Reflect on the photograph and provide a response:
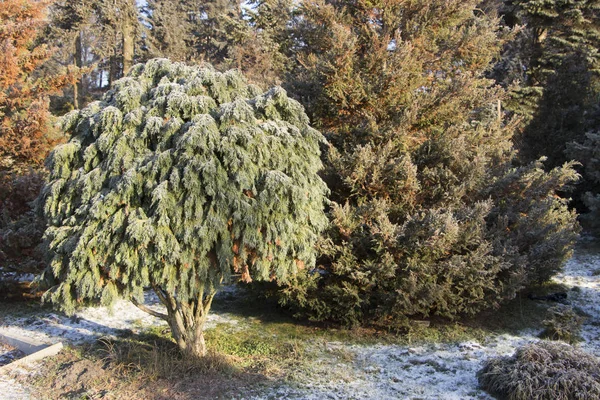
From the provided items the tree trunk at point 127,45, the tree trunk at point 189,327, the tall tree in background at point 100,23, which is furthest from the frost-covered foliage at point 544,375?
the tree trunk at point 127,45

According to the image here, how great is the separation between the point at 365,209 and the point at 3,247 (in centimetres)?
576

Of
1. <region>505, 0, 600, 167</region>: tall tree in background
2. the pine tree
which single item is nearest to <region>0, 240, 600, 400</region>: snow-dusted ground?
the pine tree

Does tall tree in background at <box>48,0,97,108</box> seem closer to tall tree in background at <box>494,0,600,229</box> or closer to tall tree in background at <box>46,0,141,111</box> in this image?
tall tree in background at <box>46,0,141,111</box>

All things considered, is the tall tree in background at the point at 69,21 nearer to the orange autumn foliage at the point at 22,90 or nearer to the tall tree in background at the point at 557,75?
the orange autumn foliage at the point at 22,90

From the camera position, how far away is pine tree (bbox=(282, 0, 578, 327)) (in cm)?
639

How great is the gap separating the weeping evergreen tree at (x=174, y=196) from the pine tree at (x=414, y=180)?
68.8 inches

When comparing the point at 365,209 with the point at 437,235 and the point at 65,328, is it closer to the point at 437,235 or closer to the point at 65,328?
the point at 437,235

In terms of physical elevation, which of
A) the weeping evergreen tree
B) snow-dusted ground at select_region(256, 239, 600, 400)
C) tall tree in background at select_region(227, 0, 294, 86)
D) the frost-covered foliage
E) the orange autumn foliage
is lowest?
snow-dusted ground at select_region(256, 239, 600, 400)

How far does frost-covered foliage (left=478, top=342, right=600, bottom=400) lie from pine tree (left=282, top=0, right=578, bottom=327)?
4.96ft

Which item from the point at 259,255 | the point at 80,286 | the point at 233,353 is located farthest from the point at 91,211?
the point at 233,353

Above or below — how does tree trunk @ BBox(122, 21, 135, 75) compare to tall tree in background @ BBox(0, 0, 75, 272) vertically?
above

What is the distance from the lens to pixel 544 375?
4418 millimetres

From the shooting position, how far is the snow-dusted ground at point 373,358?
15.9 feet

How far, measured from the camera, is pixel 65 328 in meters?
7.11
